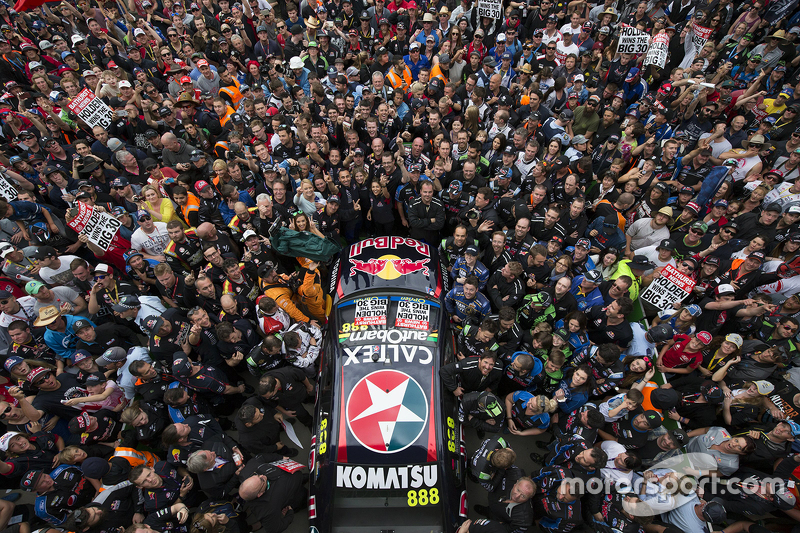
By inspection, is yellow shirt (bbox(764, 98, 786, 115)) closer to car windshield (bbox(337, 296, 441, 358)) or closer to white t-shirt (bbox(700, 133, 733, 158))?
white t-shirt (bbox(700, 133, 733, 158))

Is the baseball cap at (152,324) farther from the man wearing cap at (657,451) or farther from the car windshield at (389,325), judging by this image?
the man wearing cap at (657,451)

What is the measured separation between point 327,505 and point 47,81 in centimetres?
1012

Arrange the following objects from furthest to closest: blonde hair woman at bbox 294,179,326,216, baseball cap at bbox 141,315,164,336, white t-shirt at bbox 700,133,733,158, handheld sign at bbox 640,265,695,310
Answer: white t-shirt at bbox 700,133,733,158
blonde hair woman at bbox 294,179,326,216
handheld sign at bbox 640,265,695,310
baseball cap at bbox 141,315,164,336

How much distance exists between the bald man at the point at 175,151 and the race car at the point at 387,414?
4.24 m

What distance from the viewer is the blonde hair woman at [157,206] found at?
5.96 metres

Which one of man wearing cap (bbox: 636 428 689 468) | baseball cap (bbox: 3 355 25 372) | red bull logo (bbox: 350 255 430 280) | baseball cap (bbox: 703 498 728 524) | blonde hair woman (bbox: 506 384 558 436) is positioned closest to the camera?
baseball cap (bbox: 703 498 728 524)

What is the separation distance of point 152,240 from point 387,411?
177 inches

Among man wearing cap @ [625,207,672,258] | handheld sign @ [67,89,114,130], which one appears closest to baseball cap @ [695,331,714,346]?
man wearing cap @ [625,207,672,258]

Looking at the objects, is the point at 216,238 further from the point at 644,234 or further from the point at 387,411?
the point at 644,234

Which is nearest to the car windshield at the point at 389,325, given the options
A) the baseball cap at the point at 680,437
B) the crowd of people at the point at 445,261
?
the crowd of people at the point at 445,261

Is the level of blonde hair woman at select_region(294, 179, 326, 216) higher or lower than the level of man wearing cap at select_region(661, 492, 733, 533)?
higher

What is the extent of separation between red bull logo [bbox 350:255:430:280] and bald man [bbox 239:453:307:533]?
2.49 metres

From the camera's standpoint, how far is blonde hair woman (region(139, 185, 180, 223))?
19.5 feet

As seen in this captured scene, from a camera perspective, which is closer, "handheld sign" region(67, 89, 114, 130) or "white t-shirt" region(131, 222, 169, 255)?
"white t-shirt" region(131, 222, 169, 255)
